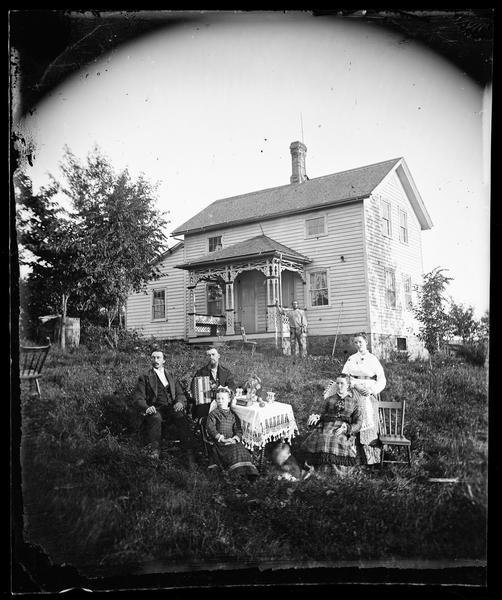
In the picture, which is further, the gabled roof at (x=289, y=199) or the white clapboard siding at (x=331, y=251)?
the gabled roof at (x=289, y=199)

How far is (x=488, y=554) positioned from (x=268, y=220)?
4.13 m

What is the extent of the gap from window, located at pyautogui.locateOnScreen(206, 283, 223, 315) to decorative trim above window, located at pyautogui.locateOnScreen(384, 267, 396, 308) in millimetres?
1858

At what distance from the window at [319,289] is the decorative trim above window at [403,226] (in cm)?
95

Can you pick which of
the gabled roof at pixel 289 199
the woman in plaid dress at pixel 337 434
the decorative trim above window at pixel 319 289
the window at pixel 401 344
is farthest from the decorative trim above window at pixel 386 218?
the woman in plaid dress at pixel 337 434

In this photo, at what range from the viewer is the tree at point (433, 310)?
16.0 feet

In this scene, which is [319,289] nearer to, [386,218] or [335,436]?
[386,218]

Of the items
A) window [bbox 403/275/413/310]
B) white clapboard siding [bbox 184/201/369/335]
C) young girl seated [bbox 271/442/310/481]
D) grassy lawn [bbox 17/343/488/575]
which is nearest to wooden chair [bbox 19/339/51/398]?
grassy lawn [bbox 17/343/488/575]

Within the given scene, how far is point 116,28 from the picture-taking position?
175 inches

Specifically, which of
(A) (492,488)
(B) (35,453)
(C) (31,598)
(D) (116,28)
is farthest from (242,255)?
(C) (31,598)

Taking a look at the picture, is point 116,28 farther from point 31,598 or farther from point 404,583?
point 404,583

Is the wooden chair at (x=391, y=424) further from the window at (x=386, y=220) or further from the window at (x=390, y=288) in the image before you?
the window at (x=386, y=220)

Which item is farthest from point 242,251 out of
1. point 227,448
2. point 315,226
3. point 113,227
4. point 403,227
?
point 227,448

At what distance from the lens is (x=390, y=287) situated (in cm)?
485

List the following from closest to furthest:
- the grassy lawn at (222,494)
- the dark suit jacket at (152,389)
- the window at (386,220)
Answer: the grassy lawn at (222,494)
the dark suit jacket at (152,389)
the window at (386,220)
